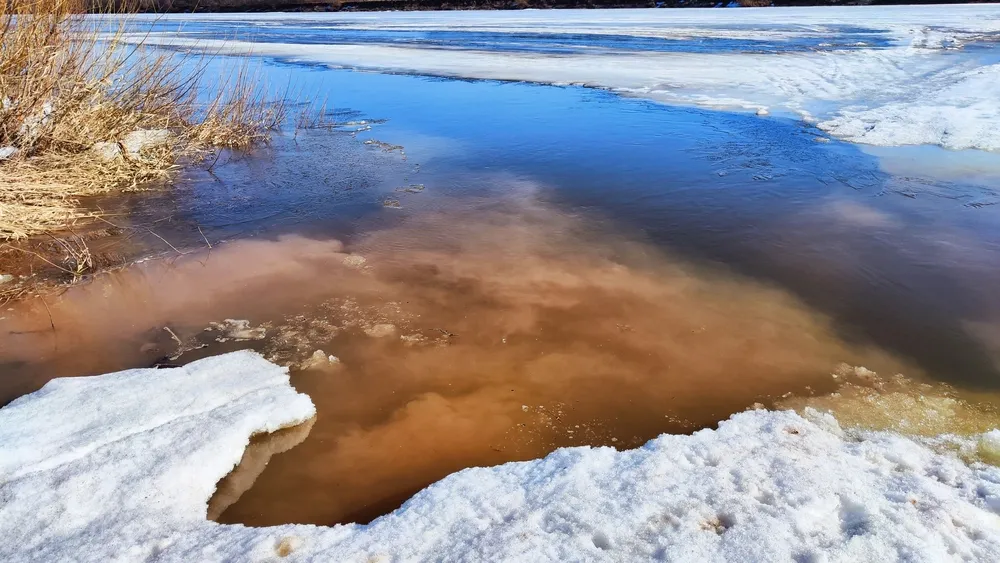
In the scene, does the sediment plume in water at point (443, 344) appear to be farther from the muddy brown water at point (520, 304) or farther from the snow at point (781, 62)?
the snow at point (781, 62)

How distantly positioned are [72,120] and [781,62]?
1308 centimetres

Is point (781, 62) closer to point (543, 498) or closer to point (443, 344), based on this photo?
point (443, 344)

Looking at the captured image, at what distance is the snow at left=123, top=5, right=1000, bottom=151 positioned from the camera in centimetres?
855

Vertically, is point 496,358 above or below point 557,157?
below

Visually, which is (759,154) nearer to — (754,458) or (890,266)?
(890,266)

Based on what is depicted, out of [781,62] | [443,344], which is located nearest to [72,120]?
[443,344]

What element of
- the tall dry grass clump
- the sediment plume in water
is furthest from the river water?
the tall dry grass clump

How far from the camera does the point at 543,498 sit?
2.32 m

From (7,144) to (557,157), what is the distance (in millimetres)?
5324

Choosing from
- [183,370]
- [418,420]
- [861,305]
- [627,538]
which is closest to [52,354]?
[183,370]

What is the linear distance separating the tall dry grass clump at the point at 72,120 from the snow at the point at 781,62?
1.25 metres

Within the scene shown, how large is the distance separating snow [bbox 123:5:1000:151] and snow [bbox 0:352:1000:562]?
6.21m

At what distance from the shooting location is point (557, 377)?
128 inches

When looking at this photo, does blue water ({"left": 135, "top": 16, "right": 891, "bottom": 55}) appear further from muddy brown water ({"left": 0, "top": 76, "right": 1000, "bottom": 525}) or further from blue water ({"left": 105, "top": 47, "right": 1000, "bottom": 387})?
muddy brown water ({"left": 0, "top": 76, "right": 1000, "bottom": 525})
